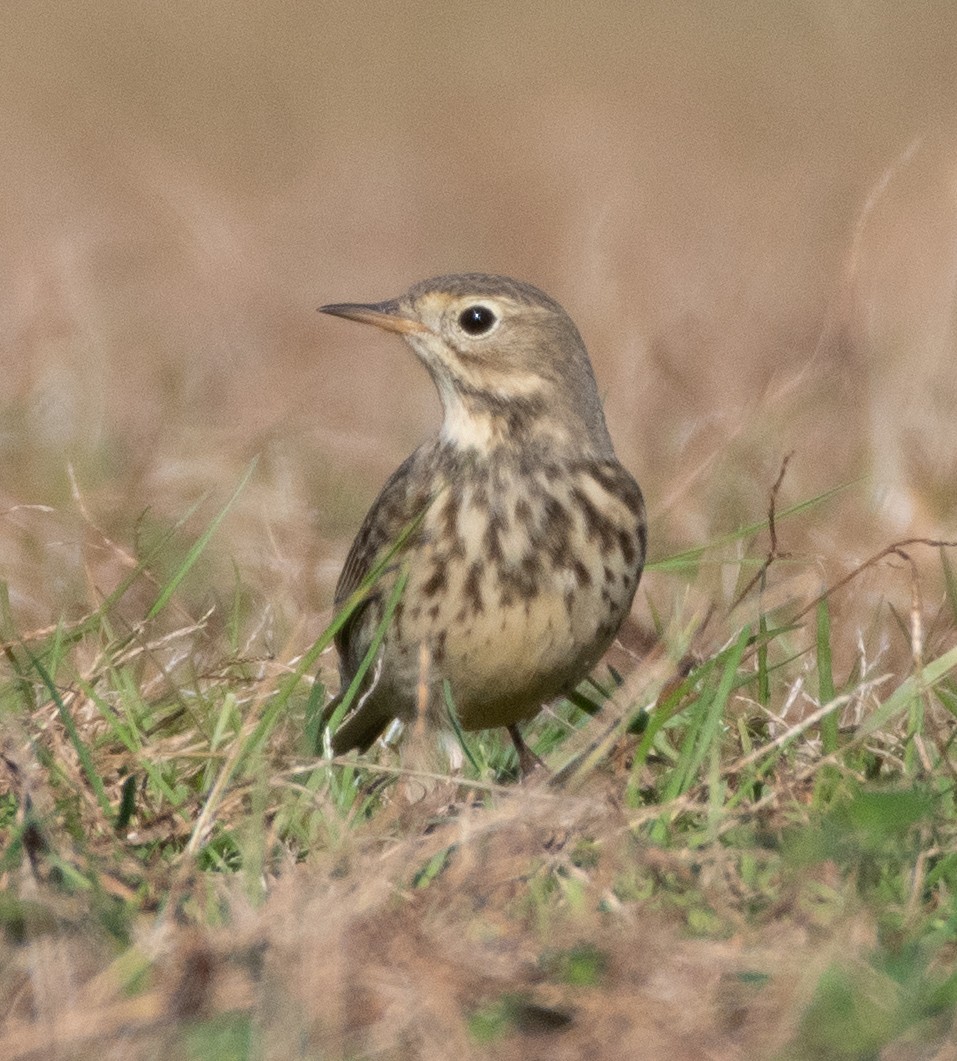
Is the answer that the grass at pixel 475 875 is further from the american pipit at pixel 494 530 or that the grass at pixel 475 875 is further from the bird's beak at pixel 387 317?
the bird's beak at pixel 387 317

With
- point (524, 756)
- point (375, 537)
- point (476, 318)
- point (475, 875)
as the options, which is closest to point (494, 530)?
point (375, 537)

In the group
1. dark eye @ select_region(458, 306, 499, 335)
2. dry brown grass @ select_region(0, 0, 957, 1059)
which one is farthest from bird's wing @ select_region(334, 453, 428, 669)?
dark eye @ select_region(458, 306, 499, 335)

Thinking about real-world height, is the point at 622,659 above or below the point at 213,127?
below

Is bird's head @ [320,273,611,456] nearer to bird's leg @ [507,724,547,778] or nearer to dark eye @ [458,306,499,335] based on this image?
dark eye @ [458,306,499,335]

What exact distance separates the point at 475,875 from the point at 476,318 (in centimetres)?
242

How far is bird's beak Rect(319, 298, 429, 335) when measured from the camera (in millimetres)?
5531

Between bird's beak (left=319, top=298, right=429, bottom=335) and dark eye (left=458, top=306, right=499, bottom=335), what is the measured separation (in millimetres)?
101

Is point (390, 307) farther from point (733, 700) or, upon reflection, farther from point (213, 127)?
point (213, 127)

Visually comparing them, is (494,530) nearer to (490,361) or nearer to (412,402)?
(490,361)

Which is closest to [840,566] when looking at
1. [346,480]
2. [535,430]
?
[535,430]

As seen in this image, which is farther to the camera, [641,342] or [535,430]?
[641,342]

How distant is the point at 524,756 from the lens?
5160mm

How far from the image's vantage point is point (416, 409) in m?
9.29

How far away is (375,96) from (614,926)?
13.2 meters
